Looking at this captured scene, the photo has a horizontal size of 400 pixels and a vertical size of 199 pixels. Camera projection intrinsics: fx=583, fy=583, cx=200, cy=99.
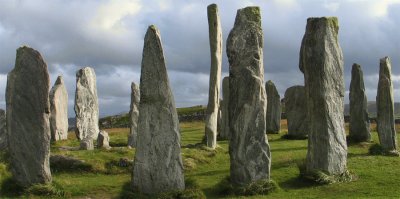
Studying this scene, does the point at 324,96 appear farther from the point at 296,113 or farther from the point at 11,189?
the point at 296,113

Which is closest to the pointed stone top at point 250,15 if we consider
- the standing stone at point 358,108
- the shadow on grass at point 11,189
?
the shadow on grass at point 11,189

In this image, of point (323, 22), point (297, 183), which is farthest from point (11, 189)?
point (323, 22)

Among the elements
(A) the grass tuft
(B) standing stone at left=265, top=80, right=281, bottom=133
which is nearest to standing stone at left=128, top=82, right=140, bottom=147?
(B) standing stone at left=265, top=80, right=281, bottom=133

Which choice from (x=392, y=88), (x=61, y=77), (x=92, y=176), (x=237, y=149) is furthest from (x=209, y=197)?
(x=61, y=77)

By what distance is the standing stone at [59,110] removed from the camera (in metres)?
37.6

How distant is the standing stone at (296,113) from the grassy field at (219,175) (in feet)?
14.8

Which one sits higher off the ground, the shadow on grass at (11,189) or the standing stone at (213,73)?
the standing stone at (213,73)

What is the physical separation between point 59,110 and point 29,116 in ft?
59.4

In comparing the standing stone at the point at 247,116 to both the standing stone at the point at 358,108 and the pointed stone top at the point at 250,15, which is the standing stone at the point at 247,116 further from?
the standing stone at the point at 358,108

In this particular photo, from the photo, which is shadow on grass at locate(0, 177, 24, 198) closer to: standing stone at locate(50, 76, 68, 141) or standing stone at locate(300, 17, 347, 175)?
standing stone at locate(300, 17, 347, 175)

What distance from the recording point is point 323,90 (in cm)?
2234

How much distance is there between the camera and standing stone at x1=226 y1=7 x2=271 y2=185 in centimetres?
2127

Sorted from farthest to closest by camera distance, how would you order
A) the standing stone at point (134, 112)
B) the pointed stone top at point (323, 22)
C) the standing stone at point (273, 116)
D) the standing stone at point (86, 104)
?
the standing stone at point (273, 116) < the standing stone at point (86, 104) < the standing stone at point (134, 112) < the pointed stone top at point (323, 22)

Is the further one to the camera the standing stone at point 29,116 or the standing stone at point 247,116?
the standing stone at point 247,116
